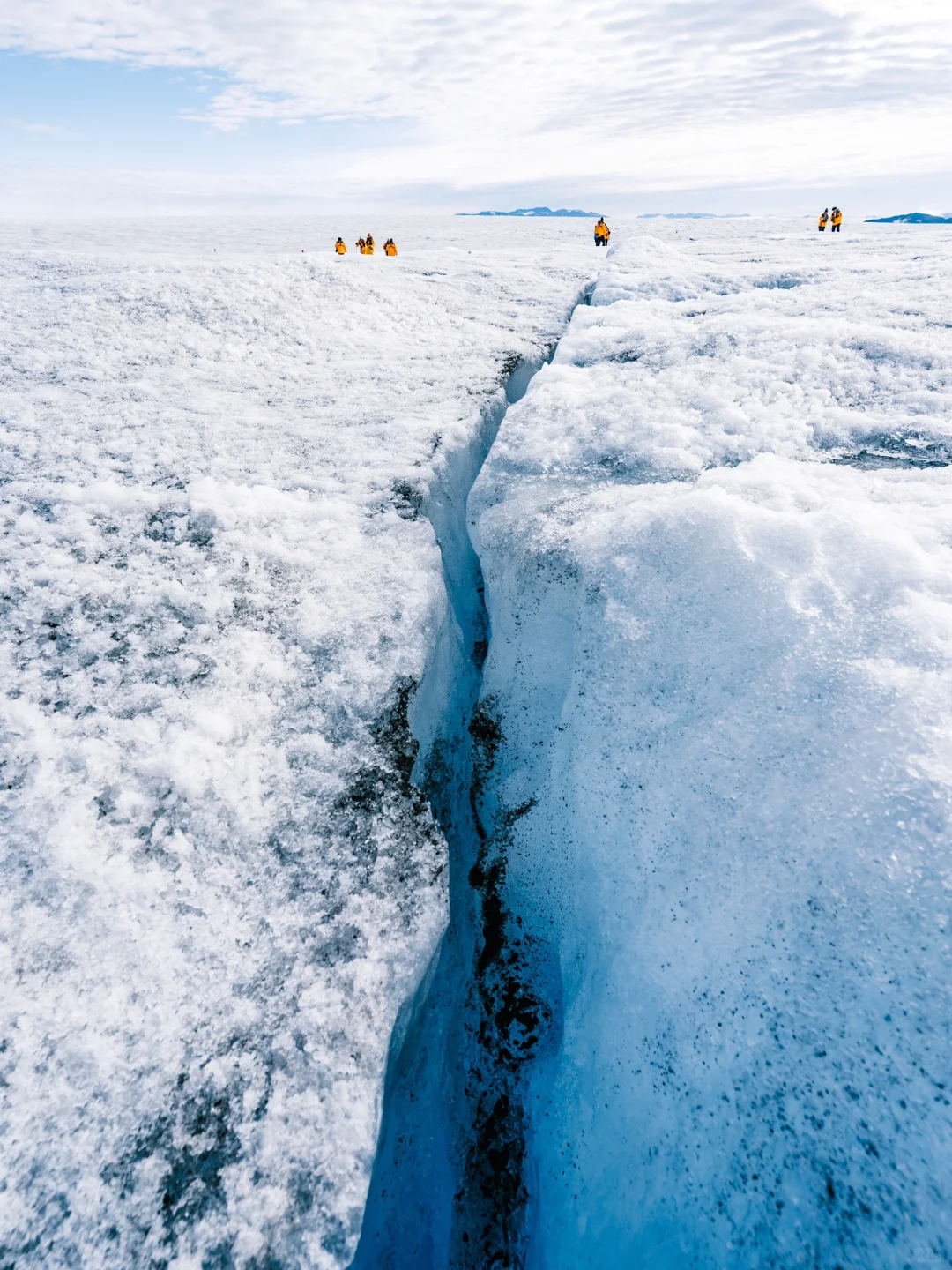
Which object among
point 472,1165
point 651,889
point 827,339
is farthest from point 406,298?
point 472,1165

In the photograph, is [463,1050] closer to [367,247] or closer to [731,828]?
[731,828]

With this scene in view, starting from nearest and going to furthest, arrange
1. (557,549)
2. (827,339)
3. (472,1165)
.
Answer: (472,1165)
(557,549)
(827,339)

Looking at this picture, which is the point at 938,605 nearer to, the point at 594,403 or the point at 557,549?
the point at 557,549

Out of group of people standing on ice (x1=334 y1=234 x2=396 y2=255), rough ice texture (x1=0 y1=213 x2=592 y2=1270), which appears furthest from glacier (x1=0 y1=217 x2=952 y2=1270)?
group of people standing on ice (x1=334 y1=234 x2=396 y2=255)

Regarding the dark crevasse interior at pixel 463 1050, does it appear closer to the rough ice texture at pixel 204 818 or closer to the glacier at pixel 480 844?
the glacier at pixel 480 844

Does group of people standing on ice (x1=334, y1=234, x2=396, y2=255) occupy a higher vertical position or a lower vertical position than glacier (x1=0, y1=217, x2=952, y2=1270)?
higher

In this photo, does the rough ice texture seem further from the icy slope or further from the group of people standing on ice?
the group of people standing on ice

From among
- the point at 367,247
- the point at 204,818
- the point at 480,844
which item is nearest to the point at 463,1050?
the point at 480,844

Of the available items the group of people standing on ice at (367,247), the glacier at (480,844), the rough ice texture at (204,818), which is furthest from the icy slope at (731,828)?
the group of people standing on ice at (367,247)
